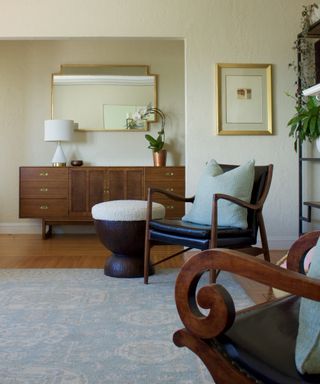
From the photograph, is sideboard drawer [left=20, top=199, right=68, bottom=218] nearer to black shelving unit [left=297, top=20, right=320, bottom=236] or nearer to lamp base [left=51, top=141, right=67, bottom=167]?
lamp base [left=51, top=141, right=67, bottom=167]

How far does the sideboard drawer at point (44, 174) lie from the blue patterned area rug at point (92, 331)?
5.86ft

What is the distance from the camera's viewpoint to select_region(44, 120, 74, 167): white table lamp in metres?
4.81

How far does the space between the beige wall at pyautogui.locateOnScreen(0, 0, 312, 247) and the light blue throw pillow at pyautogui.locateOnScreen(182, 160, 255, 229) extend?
110cm

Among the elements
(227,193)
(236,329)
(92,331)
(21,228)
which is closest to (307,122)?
(227,193)

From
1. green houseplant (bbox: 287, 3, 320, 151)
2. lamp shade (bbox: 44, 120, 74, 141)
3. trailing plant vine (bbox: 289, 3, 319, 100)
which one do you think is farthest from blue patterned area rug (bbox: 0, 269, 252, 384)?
lamp shade (bbox: 44, 120, 74, 141)

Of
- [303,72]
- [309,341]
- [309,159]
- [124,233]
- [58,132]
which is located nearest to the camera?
[309,341]

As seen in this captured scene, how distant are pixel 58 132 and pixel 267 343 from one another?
13.8ft

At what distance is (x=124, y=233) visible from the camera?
3.02 m

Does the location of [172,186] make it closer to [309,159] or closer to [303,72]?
[309,159]

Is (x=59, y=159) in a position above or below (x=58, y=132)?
below

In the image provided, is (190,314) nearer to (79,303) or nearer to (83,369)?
(83,369)

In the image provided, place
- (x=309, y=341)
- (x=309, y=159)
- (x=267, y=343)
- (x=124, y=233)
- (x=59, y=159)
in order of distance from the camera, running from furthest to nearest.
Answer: (x=59, y=159) → (x=309, y=159) → (x=124, y=233) → (x=267, y=343) → (x=309, y=341)

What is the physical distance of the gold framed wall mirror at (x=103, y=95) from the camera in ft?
16.9

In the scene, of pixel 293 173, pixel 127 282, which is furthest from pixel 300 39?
pixel 127 282
